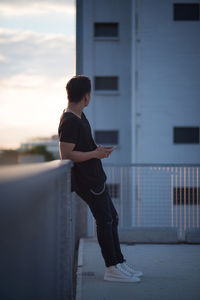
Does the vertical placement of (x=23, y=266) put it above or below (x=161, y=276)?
above

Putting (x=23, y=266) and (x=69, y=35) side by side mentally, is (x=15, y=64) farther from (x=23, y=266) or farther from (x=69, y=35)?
(x=23, y=266)

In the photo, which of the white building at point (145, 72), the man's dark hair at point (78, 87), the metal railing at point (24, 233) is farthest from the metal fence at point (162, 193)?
the white building at point (145, 72)

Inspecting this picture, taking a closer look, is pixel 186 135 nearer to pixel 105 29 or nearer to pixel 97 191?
pixel 105 29

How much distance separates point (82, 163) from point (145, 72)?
631 inches

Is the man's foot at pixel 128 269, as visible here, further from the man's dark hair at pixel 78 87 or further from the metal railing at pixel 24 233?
the metal railing at pixel 24 233

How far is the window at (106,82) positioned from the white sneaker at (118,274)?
1657 cm

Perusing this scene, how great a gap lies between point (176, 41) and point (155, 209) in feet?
46.1

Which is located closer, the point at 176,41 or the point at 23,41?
the point at 176,41

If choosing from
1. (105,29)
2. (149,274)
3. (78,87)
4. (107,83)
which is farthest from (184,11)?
(78,87)

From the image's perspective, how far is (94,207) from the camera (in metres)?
3.38

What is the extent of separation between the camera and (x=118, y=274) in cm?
358

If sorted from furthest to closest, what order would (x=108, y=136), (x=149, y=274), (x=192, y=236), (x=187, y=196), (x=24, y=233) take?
(x=108, y=136) → (x=187, y=196) → (x=192, y=236) → (x=149, y=274) → (x=24, y=233)

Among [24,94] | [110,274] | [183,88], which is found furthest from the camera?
[24,94]

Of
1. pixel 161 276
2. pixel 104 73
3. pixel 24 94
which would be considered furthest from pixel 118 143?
pixel 24 94
